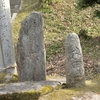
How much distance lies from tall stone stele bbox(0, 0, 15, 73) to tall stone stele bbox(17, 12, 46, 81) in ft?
3.28

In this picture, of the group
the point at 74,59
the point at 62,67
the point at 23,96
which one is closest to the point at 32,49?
the point at 74,59

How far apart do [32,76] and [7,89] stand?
2.29ft

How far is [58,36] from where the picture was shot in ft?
35.2

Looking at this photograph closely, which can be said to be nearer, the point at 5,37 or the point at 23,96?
the point at 23,96

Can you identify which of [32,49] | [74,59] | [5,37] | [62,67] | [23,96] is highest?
[5,37]

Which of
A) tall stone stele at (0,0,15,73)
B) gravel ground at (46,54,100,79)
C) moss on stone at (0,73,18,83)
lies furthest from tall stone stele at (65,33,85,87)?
gravel ground at (46,54,100,79)

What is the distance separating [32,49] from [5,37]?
122 cm

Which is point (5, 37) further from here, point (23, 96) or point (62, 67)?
point (62, 67)

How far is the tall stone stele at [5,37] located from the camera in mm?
6362

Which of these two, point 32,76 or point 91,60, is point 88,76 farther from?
point 32,76

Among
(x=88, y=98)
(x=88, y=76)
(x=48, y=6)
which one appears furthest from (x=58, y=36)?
(x=88, y=98)

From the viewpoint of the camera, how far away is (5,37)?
6516 mm

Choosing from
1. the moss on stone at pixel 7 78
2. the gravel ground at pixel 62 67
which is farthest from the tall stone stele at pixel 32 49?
the gravel ground at pixel 62 67

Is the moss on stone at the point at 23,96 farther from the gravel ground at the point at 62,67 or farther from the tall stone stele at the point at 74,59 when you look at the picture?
the gravel ground at the point at 62,67
